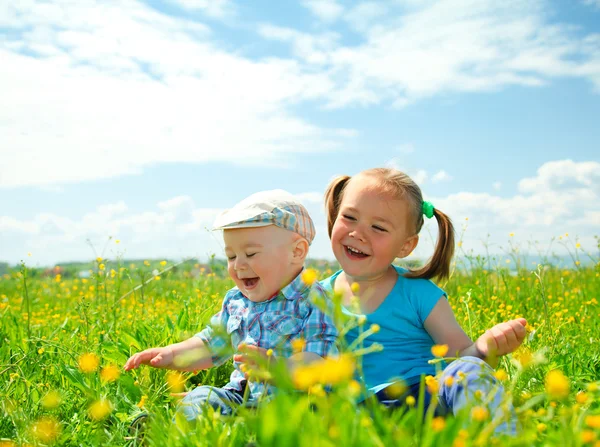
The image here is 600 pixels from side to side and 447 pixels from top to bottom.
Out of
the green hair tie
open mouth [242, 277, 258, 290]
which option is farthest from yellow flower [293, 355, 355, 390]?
Answer: the green hair tie

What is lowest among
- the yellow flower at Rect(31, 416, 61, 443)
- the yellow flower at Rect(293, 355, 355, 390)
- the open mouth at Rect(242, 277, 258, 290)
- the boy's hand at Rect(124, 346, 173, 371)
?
the yellow flower at Rect(31, 416, 61, 443)

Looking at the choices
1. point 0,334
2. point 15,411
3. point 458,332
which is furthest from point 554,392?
point 0,334

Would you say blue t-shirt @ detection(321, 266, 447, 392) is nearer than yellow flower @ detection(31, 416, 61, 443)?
No

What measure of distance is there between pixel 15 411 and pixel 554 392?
2.04 meters

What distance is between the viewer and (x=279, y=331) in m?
2.74

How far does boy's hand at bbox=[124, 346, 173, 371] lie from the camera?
111 inches

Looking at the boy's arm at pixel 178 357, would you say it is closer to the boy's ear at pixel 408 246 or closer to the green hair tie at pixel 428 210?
the boy's ear at pixel 408 246

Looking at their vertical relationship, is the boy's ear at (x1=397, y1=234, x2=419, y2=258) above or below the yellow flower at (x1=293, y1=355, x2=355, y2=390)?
above

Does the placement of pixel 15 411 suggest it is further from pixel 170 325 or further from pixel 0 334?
pixel 0 334

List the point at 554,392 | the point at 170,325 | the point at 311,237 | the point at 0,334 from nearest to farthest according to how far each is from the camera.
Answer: the point at 554,392
the point at 311,237
the point at 170,325
the point at 0,334

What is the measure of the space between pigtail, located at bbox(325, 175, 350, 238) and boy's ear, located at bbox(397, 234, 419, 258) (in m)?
0.49

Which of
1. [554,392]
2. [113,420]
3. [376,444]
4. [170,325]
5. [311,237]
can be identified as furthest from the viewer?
[170,325]

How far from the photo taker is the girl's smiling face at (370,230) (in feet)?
9.71

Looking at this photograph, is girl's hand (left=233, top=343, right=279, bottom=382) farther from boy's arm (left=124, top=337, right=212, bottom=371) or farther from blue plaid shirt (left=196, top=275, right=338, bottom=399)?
boy's arm (left=124, top=337, right=212, bottom=371)
